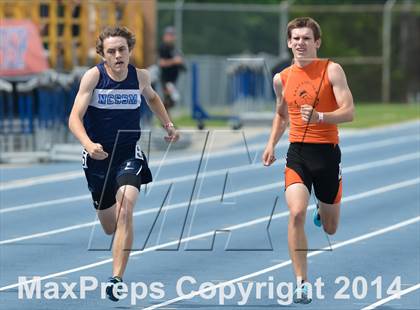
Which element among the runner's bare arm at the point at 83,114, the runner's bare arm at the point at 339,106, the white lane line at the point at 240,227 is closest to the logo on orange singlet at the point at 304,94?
the runner's bare arm at the point at 339,106

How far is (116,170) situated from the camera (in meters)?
10.6

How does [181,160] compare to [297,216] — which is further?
[181,160]

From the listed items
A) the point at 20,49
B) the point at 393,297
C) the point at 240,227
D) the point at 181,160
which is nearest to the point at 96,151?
the point at 393,297

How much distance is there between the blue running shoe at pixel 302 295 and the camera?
10.0 meters

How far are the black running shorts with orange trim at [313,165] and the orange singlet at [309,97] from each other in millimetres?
63

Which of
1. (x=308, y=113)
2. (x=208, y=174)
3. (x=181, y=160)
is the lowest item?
(x=181, y=160)

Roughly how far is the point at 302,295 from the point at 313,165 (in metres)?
1.02

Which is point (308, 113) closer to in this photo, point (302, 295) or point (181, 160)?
point (302, 295)

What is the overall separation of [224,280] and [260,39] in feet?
108

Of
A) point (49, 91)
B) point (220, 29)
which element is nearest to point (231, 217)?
point (49, 91)

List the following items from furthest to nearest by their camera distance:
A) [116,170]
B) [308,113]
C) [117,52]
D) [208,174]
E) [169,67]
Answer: [169,67]
[208,174]
[116,170]
[117,52]
[308,113]

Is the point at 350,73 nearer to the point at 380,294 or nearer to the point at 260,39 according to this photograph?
the point at 260,39

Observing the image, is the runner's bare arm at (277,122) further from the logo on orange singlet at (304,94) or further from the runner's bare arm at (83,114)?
the runner's bare arm at (83,114)

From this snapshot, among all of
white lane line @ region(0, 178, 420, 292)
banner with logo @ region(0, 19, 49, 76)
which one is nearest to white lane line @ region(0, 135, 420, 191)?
banner with logo @ region(0, 19, 49, 76)
